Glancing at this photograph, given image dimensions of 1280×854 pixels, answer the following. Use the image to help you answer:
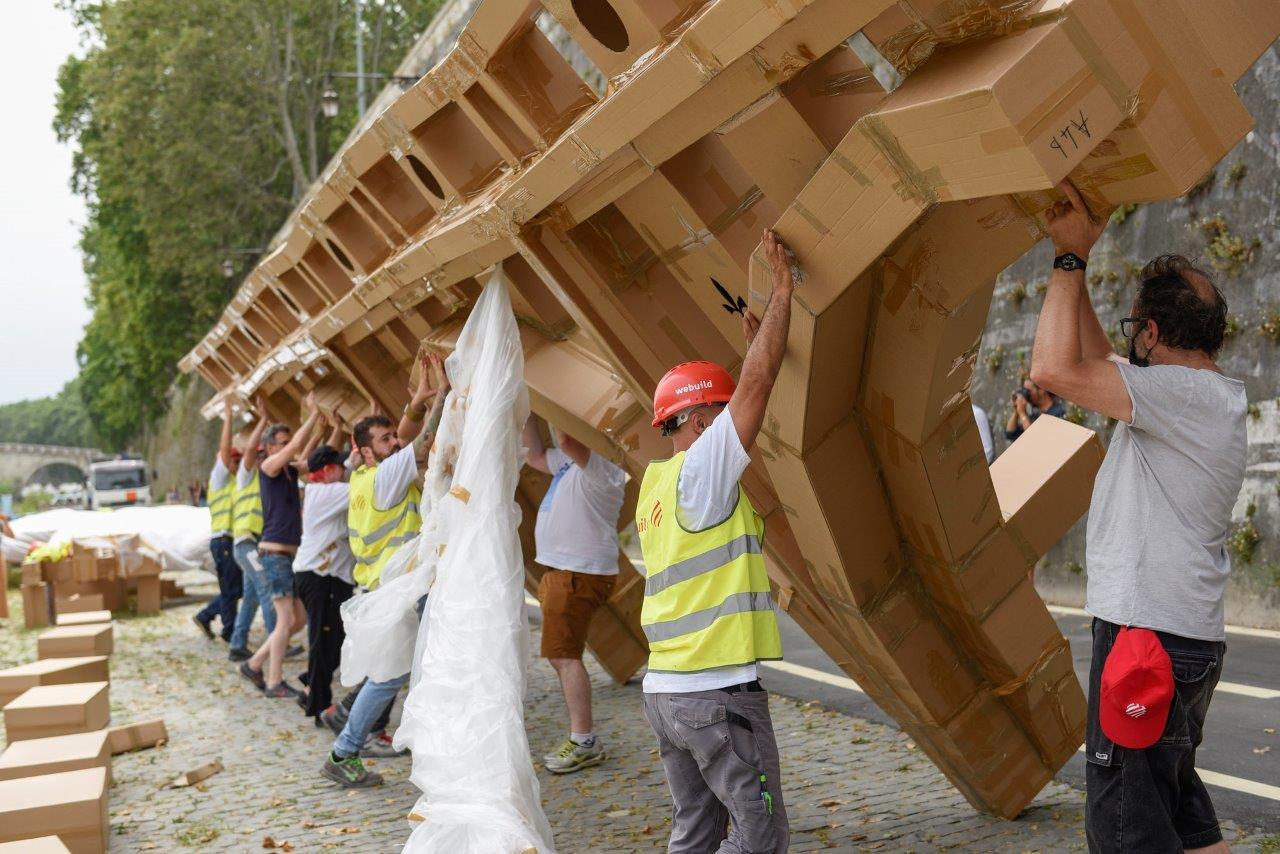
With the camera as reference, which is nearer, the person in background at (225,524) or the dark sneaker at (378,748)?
the dark sneaker at (378,748)

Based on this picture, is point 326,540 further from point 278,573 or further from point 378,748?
point 278,573

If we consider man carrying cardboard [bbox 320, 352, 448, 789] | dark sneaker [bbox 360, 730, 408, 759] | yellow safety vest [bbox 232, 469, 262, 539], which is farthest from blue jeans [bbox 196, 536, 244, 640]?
man carrying cardboard [bbox 320, 352, 448, 789]

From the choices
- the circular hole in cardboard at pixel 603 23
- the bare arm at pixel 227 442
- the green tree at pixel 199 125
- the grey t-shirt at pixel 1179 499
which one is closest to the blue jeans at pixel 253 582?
the bare arm at pixel 227 442

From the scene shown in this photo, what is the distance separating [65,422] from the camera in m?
136

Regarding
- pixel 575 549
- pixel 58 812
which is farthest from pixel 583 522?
pixel 58 812

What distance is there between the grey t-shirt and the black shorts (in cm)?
7

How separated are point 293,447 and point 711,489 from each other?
636 cm

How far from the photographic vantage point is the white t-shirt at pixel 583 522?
22.8 feet

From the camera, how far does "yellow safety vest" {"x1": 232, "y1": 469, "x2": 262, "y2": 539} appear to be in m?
10.4

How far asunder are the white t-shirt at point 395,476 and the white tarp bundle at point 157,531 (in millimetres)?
11112

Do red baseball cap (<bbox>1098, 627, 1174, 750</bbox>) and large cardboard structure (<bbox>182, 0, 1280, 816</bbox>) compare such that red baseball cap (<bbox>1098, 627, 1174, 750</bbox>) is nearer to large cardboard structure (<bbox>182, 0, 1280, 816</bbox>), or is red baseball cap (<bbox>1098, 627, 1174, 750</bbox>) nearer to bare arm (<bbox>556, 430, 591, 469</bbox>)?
large cardboard structure (<bbox>182, 0, 1280, 816</bbox>)

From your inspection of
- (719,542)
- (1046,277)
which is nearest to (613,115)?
(719,542)

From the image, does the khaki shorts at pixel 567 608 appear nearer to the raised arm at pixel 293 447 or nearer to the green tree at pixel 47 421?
the raised arm at pixel 293 447

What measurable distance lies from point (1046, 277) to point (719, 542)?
9020mm
